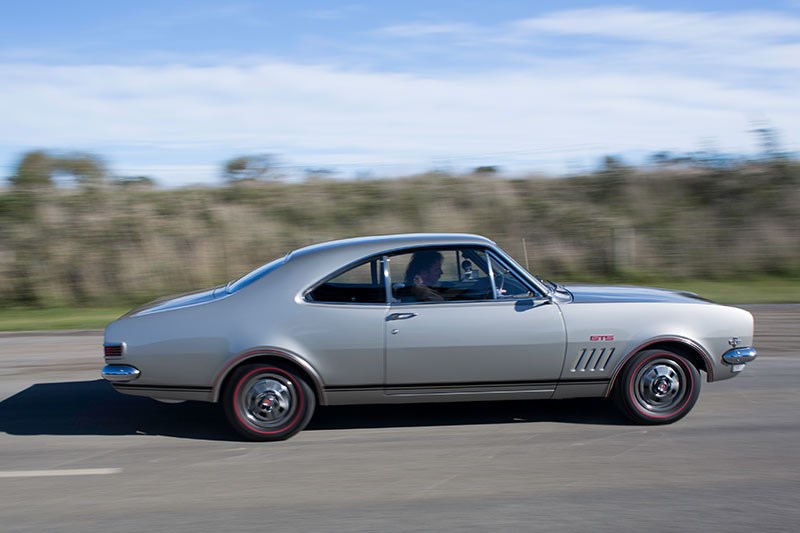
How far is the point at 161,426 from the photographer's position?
22.5 feet

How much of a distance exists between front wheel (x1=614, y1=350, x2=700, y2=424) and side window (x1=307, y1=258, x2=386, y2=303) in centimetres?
209

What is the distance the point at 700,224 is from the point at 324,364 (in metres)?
15.4

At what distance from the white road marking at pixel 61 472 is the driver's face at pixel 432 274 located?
2697 millimetres

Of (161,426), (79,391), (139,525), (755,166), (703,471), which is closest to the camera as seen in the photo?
(139,525)

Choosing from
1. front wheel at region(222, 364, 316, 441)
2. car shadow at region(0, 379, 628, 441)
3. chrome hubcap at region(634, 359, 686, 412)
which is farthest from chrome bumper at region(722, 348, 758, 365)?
front wheel at region(222, 364, 316, 441)

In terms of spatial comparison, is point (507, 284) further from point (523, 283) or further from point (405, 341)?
point (405, 341)

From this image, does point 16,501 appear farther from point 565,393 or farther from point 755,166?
point 755,166

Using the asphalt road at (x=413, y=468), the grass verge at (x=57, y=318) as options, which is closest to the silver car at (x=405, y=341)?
the asphalt road at (x=413, y=468)

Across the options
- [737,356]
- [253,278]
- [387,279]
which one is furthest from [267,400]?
[737,356]

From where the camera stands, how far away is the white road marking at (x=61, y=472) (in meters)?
5.65

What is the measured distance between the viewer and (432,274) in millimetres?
6477

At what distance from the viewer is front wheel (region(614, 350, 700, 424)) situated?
6.43 meters

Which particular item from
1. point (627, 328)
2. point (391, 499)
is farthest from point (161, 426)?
point (627, 328)

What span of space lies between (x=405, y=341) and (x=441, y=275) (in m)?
0.66
